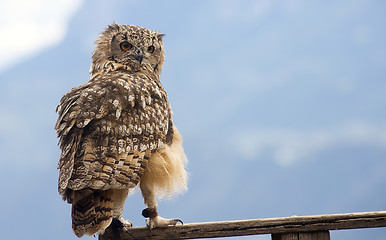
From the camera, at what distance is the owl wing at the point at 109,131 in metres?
2.07

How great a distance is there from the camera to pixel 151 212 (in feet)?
7.96

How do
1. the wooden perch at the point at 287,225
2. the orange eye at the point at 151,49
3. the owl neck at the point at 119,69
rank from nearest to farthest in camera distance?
the wooden perch at the point at 287,225
the owl neck at the point at 119,69
the orange eye at the point at 151,49

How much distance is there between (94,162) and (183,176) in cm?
70

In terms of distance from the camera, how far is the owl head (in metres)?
2.92

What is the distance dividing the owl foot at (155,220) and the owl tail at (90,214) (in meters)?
0.35

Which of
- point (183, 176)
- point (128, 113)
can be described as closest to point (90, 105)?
point (128, 113)

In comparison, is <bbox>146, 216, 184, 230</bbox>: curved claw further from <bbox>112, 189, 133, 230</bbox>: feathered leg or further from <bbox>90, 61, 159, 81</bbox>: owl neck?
<bbox>90, 61, 159, 81</bbox>: owl neck

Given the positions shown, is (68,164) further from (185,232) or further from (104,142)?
(185,232)

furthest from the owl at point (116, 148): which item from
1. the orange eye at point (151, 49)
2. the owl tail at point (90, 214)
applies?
the orange eye at point (151, 49)

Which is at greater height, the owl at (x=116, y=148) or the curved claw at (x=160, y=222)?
the owl at (x=116, y=148)

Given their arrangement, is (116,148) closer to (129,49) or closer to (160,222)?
(160,222)

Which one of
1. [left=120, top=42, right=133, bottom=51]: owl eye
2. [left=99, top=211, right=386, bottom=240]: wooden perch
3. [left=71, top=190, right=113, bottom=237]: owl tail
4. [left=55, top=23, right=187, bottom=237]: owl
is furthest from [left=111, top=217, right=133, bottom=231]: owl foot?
[left=120, top=42, right=133, bottom=51]: owl eye

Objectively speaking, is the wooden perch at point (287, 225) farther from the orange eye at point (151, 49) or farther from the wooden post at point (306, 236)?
the orange eye at point (151, 49)

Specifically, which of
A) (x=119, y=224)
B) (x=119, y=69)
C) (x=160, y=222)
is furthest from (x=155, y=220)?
(x=119, y=69)
